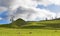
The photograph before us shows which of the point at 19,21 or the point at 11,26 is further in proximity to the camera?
the point at 19,21

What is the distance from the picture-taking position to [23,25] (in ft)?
252

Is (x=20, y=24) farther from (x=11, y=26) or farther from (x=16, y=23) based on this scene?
(x=11, y=26)

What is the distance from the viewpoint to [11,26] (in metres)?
75.6

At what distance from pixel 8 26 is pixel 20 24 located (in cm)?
681

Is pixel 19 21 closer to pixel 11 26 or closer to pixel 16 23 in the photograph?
pixel 16 23

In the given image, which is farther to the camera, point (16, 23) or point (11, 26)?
point (16, 23)

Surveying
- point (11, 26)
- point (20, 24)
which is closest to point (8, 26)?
point (11, 26)

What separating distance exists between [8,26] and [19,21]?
627 centimetres

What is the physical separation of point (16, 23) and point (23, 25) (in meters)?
4.80

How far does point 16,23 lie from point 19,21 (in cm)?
158

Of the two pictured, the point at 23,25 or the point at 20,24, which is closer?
the point at 23,25

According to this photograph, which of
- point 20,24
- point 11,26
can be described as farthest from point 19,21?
point 11,26

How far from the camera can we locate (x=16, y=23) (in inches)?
3169

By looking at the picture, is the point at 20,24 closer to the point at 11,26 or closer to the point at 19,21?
the point at 19,21
